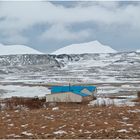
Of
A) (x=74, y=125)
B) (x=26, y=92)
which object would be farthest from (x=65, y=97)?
(x=26, y=92)

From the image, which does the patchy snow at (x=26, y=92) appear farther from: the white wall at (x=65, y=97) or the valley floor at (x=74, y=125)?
the valley floor at (x=74, y=125)

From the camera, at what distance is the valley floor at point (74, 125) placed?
6936 mm

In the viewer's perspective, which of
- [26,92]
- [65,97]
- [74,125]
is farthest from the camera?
[26,92]

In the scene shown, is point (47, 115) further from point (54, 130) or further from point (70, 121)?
point (54, 130)

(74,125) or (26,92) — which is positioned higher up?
(74,125)

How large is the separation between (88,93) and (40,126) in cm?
2729

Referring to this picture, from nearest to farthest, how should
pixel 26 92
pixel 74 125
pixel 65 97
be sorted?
pixel 74 125, pixel 65 97, pixel 26 92

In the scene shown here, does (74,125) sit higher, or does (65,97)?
(74,125)

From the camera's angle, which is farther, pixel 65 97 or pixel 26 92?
pixel 26 92

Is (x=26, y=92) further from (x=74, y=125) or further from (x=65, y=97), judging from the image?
(x=74, y=125)

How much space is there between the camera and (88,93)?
115ft

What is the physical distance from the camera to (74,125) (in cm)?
777

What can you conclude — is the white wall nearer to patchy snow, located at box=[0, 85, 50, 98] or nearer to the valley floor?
patchy snow, located at box=[0, 85, 50, 98]

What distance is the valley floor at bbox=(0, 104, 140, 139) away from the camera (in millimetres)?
6936
